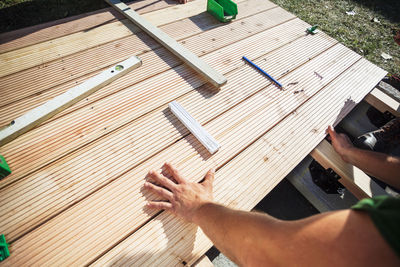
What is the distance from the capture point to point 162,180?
105cm

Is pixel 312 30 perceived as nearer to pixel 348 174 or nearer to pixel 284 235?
pixel 348 174

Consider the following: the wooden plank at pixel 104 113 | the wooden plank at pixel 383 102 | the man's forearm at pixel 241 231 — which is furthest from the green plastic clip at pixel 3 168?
the wooden plank at pixel 383 102

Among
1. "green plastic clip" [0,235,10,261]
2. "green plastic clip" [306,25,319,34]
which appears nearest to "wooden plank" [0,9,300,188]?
"green plastic clip" [0,235,10,261]

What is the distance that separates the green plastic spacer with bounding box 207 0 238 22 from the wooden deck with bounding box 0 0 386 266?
77mm

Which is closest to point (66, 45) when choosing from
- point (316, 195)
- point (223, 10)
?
point (223, 10)

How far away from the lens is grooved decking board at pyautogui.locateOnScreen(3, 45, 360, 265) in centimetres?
87

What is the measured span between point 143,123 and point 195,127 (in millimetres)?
351

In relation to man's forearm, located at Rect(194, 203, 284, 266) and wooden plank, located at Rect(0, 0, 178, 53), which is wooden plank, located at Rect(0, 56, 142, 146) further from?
man's forearm, located at Rect(194, 203, 284, 266)

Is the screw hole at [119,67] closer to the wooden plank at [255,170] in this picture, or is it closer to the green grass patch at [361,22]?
the wooden plank at [255,170]

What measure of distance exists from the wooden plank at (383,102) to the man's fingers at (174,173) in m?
1.89

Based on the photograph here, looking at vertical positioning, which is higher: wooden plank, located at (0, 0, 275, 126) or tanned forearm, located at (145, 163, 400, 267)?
wooden plank, located at (0, 0, 275, 126)

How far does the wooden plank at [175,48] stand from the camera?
1488 millimetres

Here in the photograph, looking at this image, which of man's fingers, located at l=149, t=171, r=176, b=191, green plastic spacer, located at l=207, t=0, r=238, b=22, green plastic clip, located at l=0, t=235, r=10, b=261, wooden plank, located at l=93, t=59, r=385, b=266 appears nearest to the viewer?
green plastic clip, located at l=0, t=235, r=10, b=261

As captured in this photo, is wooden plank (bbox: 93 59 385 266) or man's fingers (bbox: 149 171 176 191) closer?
wooden plank (bbox: 93 59 385 266)
